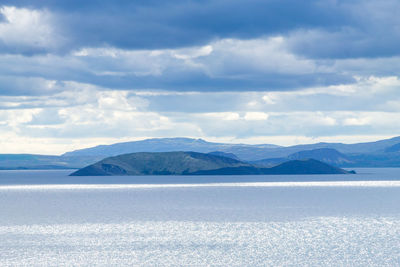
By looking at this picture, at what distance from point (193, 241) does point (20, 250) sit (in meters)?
20.7

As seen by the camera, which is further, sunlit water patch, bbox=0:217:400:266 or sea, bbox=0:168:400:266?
sea, bbox=0:168:400:266

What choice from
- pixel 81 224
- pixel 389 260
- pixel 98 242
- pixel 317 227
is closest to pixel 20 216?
pixel 81 224

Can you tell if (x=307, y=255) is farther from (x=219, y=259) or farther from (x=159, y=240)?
(x=159, y=240)

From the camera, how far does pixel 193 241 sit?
258 feet

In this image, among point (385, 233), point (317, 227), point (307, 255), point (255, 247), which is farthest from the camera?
point (317, 227)

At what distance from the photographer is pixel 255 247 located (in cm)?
7325

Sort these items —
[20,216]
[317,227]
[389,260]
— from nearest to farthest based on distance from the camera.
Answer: [389,260]
[317,227]
[20,216]

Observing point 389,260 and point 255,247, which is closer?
point 389,260

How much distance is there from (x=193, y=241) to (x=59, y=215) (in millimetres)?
56353

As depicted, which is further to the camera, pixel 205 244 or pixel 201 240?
pixel 201 240

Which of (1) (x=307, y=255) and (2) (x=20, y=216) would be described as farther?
(2) (x=20, y=216)

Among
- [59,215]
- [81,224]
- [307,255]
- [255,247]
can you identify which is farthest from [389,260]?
[59,215]

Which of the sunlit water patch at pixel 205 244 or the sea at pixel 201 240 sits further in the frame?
the sea at pixel 201 240

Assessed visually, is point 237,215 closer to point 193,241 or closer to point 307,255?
point 193,241
